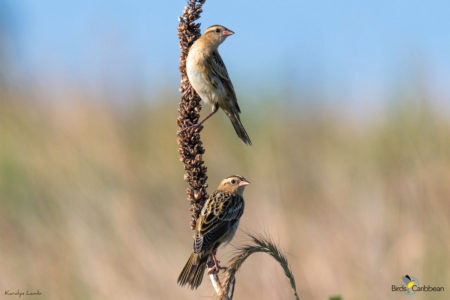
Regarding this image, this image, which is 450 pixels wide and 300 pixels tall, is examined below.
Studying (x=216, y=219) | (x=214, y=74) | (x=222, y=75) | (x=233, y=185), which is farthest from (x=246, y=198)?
(x=216, y=219)

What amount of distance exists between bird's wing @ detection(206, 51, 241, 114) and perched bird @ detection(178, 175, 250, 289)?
39.8 inches

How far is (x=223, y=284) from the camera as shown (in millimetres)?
2861

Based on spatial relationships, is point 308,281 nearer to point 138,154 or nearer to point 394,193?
point 394,193

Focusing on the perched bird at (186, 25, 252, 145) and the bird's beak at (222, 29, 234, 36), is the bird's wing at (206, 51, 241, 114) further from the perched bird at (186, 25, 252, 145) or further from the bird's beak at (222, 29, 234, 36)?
the bird's beak at (222, 29, 234, 36)

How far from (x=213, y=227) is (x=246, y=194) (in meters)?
4.68

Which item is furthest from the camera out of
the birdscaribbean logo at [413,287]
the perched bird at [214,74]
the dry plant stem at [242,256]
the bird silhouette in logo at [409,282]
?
the bird silhouette in logo at [409,282]

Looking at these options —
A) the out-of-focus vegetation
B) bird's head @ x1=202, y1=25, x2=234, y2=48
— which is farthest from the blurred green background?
bird's head @ x1=202, y1=25, x2=234, y2=48

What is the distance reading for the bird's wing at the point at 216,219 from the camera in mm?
3602

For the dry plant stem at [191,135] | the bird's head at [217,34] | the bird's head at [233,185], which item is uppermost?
the bird's head at [217,34]

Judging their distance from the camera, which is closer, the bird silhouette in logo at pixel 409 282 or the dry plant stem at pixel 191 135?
the dry plant stem at pixel 191 135

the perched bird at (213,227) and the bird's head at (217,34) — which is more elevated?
the bird's head at (217,34)

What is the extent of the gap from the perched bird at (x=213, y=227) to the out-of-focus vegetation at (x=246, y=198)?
150cm

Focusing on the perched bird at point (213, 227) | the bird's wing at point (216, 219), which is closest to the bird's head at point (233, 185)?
the perched bird at point (213, 227)

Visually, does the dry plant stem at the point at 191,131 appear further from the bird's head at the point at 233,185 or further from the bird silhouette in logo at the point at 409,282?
the bird silhouette in logo at the point at 409,282
